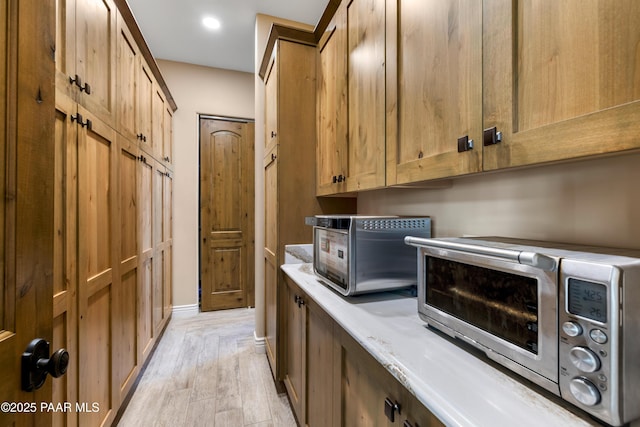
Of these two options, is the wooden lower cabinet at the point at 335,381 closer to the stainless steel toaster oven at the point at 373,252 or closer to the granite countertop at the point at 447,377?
the granite countertop at the point at 447,377

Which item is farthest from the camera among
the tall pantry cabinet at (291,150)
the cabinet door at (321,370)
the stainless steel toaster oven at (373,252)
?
the tall pantry cabinet at (291,150)

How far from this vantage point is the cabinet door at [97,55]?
4.13ft

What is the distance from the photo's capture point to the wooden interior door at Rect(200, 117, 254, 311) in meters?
3.49

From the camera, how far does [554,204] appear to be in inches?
33.0

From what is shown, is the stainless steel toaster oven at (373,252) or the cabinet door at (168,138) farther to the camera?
the cabinet door at (168,138)

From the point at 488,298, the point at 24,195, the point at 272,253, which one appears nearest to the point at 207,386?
the point at 272,253

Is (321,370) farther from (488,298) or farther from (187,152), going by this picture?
(187,152)

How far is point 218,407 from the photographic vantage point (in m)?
1.85

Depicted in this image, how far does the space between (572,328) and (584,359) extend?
0.05 m

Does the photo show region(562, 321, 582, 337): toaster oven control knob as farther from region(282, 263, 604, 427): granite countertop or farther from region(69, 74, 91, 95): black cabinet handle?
region(69, 74, 91, 95): black cabinet handle

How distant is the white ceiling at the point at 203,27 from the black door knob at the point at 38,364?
272 cm

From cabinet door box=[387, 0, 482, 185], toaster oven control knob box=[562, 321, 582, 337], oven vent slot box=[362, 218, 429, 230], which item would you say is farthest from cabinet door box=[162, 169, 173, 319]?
toaster oven control knob box=[562, 321, 582, 337]

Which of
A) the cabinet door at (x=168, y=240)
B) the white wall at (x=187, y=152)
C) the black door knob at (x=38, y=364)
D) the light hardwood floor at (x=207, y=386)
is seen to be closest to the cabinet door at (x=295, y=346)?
the light hardwood floor at (x=207, y=386)

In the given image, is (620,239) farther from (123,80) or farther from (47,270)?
(123,80)
